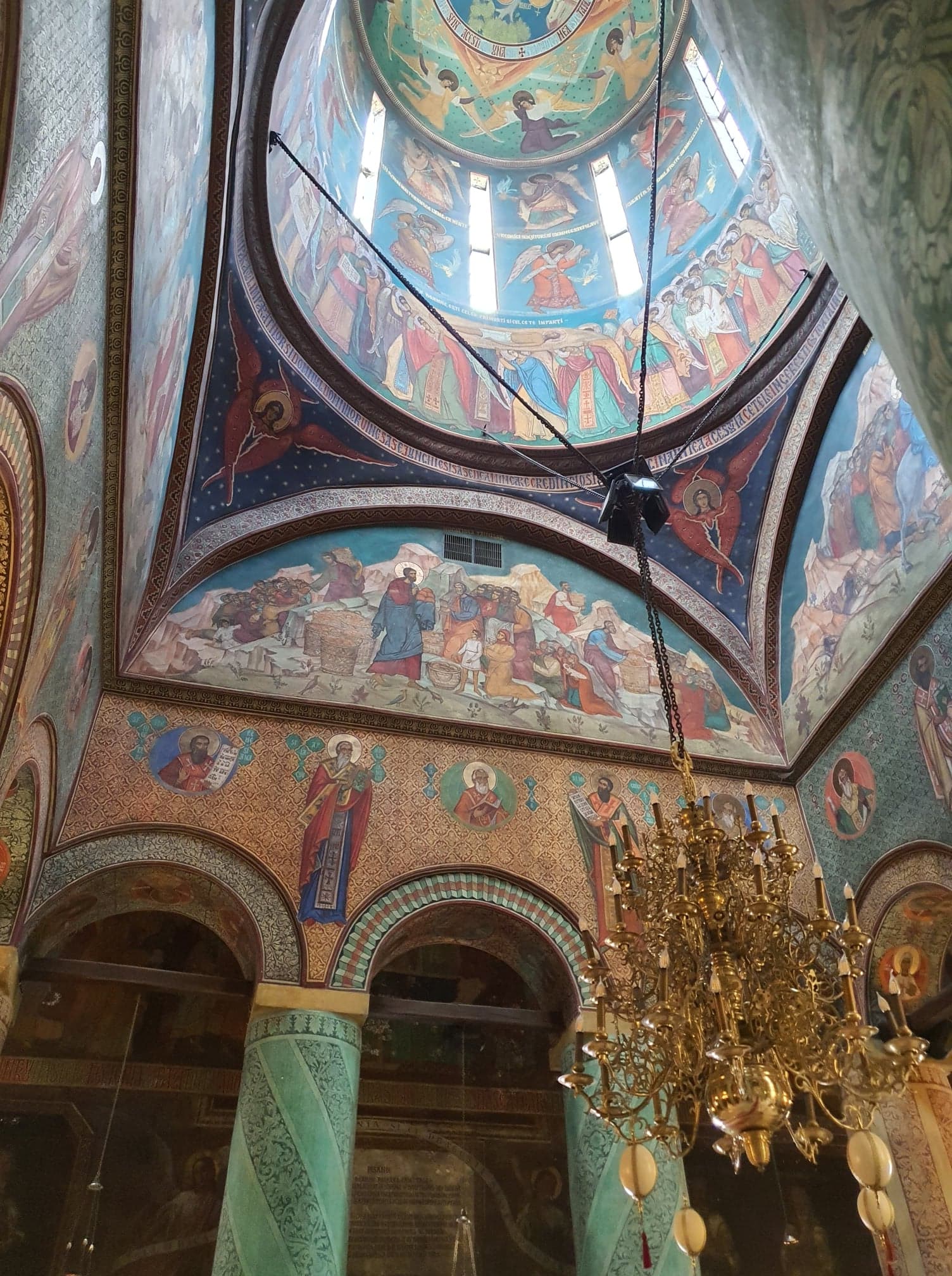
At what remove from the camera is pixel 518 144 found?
13367 millimetres

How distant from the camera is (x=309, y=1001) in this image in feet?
21.0

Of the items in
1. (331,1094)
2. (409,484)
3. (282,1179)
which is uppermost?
(409,484)

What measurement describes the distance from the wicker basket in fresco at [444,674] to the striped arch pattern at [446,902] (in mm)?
1976

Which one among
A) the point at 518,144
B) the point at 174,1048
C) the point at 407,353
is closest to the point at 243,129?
the point at 407,353

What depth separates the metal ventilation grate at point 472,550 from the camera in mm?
9984

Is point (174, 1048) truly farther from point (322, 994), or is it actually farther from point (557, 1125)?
point (557, 1125)

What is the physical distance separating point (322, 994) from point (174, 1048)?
3.24 m

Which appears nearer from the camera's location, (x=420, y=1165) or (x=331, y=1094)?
(x=331, y=1094)

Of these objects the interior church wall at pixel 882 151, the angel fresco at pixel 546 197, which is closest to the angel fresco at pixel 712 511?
the angel fresco at pixel 546 197

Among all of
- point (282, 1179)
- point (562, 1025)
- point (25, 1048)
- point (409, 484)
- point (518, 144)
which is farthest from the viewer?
point (518, 144)

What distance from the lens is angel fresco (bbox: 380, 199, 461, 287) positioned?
1162 centimetres

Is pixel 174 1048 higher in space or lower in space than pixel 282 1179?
higher

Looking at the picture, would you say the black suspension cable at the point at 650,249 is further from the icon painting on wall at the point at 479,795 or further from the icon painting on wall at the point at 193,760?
the icon painting on wall at the point at 193,760

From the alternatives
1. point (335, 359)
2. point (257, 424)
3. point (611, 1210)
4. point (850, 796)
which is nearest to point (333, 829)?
point (611, 1210)
